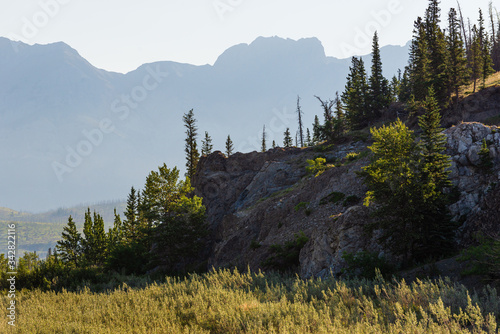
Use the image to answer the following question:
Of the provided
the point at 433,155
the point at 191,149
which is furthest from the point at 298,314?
the point at 191,149

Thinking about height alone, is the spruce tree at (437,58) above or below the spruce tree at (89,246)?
above

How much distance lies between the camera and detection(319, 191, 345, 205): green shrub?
2317cm

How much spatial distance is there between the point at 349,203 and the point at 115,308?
16163mm

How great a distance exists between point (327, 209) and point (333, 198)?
999 millimetres

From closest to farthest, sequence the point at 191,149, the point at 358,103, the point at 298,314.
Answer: the point at 298,314, the point at 358,103, the point at 191,149

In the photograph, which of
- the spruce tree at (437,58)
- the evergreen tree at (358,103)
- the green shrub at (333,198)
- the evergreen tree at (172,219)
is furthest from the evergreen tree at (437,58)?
the evergreen tree at (172,219)

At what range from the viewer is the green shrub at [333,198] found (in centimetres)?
2317

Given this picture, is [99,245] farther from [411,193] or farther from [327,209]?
[411,193]

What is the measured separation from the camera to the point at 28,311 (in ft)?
36.2

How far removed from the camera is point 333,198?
23672 millimetres

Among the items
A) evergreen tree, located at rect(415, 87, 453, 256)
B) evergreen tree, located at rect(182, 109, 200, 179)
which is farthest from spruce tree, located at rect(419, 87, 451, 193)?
evergreen tree, located at rect(182, 109, 200, 179)

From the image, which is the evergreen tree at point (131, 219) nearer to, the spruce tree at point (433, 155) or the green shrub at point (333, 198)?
the green shrub at point (333, 198)

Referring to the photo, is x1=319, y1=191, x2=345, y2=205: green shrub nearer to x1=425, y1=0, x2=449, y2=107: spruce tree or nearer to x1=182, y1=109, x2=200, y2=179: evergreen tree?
x1=425, y1=0, x2=449, y2=107: spruce tree

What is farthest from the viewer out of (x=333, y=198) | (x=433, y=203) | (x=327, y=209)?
(x=333, y=198)
